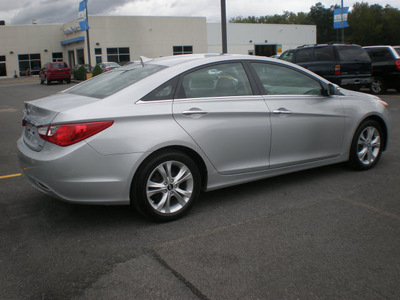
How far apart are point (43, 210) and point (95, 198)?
3.37ft

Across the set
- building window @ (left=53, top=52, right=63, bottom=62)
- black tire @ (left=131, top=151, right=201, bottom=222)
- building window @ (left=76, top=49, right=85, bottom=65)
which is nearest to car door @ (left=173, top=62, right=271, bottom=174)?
black tire @ (left=131, top=151, right=201, bottom=222)

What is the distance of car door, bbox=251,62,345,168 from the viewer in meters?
4.57

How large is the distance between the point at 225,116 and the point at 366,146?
2.33 meters

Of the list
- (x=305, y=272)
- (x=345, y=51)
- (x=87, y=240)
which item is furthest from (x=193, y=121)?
(x=345, y=51)

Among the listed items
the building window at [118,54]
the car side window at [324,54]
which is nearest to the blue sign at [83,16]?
the building window at [118,54]

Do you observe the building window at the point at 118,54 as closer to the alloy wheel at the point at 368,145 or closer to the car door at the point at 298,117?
the alloy wheel at the point at 368,145

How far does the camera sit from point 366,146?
5.47 m

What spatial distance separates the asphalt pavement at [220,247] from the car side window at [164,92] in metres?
1.17

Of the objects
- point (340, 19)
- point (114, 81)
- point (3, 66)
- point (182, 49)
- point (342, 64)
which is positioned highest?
point (340, 19)

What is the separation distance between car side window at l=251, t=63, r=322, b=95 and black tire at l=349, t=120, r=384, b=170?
2.83 ft

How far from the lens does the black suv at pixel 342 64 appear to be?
13297mm

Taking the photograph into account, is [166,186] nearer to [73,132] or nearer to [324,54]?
[73,132]

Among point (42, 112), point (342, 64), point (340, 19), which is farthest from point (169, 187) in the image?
point (340, 19)

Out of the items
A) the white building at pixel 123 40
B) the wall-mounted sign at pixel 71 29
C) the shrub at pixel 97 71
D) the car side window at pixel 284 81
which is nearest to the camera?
the car side window at pixel 284 81
